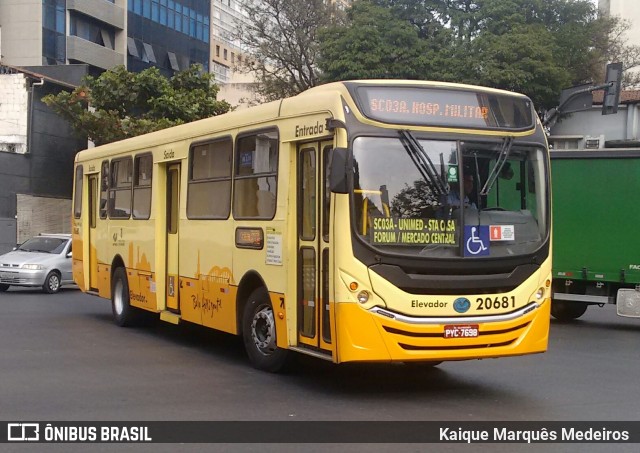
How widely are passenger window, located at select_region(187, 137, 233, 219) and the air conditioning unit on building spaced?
32416 millimetres

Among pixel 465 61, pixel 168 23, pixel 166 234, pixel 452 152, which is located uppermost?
pixel 168 23

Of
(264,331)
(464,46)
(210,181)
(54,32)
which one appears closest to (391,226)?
(264,331)

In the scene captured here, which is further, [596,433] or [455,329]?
[455,329]

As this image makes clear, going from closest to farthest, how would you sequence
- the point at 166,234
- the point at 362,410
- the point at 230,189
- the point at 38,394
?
the point at 362,410 < the point at 38,394 < the point at 230,189 < the point at 166,234

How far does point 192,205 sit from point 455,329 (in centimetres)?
487

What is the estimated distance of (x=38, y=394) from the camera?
889 cm

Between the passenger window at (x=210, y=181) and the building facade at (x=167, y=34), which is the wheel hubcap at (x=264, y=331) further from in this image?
the building facade at (x=167, y=34)

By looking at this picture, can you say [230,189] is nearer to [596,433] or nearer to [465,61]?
[596,433]

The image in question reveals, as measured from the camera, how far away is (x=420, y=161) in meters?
8.82

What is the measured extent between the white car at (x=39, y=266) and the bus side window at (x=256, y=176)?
44.1 feet

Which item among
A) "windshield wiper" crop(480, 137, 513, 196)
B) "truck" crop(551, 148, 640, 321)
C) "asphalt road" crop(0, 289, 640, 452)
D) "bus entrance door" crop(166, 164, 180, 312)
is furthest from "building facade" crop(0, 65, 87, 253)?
"windshield wiper" crop(480, 137, 513, 196)

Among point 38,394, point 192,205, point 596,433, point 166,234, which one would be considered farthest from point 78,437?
point 166,234

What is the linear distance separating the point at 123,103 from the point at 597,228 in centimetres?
2273

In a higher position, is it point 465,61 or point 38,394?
point 465,61
